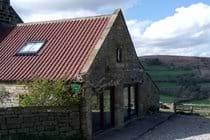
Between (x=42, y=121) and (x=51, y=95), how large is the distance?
140 cm

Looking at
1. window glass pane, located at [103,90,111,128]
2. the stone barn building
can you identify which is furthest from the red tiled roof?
window glass pane, located at [103,90,111,128]

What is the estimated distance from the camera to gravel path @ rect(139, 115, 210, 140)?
20.6m

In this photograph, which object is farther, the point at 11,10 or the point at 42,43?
the point at 11,10

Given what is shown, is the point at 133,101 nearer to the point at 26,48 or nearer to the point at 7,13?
the point at 26,48

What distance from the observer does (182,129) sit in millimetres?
23141

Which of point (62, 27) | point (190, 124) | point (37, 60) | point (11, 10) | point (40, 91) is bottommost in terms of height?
point (190, 124)

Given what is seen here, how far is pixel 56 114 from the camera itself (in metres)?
18.0

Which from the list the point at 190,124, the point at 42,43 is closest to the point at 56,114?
the point at 42,43

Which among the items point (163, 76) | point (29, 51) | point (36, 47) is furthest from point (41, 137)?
point (163, 76)

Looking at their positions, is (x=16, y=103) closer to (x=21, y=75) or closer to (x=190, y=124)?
(x=21, y=75)

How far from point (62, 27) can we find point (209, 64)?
59555mm

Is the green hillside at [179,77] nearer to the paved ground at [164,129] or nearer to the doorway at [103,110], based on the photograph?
the paved ground at [164,129]

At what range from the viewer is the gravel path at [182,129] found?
67.6ft

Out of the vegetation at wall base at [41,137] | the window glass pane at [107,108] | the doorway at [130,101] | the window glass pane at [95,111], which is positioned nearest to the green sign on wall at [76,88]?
the window glass pane at [95,111]
